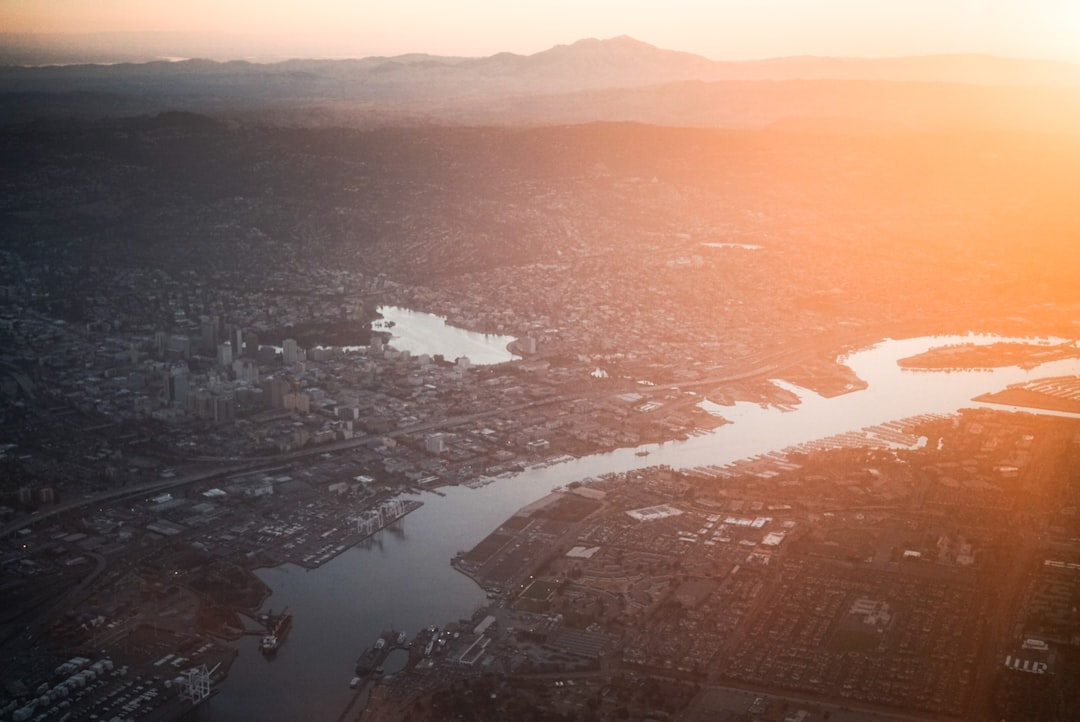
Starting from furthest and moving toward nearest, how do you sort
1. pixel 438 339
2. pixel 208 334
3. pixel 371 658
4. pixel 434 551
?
pixel 438 339, pixel 208 334, pixel 434 551, pixel 371 658

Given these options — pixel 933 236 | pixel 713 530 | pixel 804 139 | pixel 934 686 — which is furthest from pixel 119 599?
pixel 804 139

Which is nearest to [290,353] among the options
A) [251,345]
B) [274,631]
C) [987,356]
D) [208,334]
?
[251,345]

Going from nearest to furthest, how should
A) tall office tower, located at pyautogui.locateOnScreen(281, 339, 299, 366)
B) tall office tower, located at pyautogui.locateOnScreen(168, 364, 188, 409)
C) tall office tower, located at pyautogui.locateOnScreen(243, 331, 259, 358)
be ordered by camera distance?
tall office tower, located at pyautogui.locateOnScreen(168, 364, 188, 409) → tall office tower, located at pyautogui.locateOnScreen(281, 339, 299, 366) → tall office tower, located at pyautogui.locateOnScreen(243, 331, 259, 358)

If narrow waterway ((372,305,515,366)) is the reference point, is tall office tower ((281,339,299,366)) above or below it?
above

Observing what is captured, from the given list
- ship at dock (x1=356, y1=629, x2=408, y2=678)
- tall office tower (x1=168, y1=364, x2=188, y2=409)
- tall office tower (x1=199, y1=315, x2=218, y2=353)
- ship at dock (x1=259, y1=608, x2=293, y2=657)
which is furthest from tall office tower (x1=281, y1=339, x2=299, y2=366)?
ship at dock (x1=356, y1=629, x2=408, y2=678)

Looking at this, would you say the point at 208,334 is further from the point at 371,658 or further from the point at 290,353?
the point at 371,658

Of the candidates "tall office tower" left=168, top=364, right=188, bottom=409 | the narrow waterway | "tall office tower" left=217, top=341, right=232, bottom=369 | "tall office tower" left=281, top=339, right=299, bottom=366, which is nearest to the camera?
"tall office tower" left=168, top=364, right=188, bottom=409

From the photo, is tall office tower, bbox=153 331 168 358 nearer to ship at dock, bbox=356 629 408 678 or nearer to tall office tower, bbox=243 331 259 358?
tall office tower, bbox=243 331 259 358
